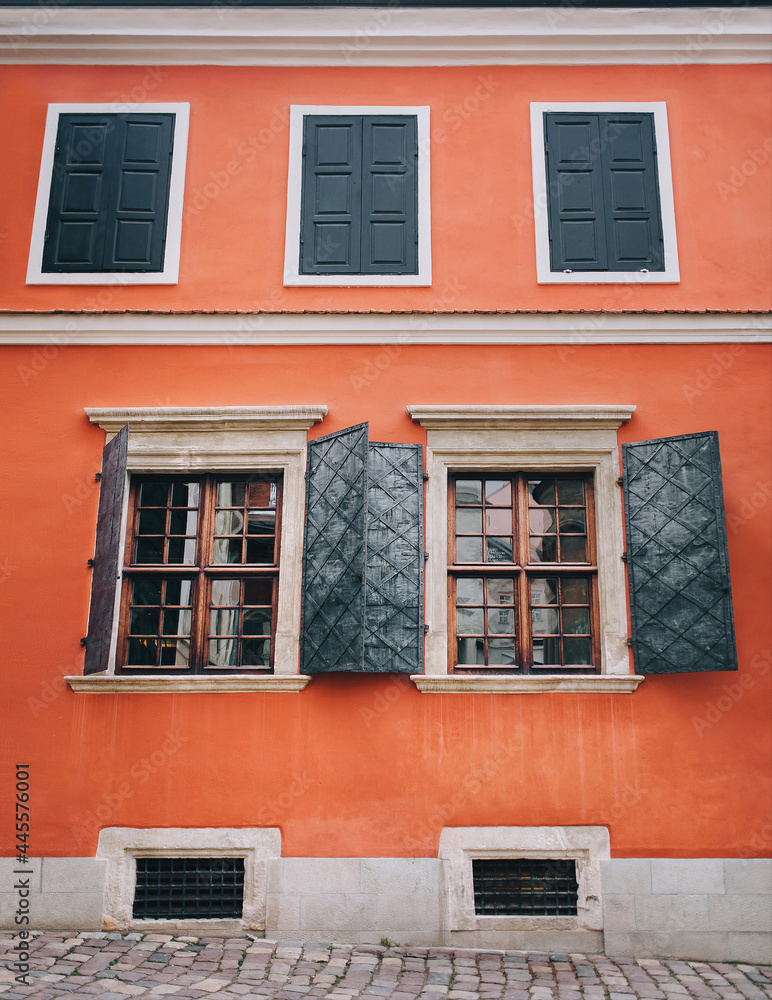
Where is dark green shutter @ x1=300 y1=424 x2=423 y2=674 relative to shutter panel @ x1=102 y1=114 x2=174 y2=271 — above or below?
below

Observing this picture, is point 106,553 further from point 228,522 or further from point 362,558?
point 362,558

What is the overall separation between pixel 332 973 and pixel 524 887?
159cm

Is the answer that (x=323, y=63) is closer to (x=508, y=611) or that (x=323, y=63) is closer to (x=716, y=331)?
(x=716, y=331)

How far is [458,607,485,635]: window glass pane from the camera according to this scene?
22.2 feet

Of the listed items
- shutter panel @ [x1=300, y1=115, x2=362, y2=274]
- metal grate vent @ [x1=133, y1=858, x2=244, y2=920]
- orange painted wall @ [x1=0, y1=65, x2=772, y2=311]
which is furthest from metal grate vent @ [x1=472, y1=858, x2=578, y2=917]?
shutter panel @ [x1=300, y1=115, x2=362, y2=274]

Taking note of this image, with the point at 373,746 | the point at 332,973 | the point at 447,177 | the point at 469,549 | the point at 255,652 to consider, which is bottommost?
the point at 332,973

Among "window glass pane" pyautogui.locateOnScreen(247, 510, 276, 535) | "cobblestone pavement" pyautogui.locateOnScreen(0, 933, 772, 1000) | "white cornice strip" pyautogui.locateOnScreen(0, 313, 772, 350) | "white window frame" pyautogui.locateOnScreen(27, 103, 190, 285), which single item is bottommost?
"cobblestone pavement" pyautogui.locateOnScreen(0, 933, 772, 1000)

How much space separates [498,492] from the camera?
7.02 m

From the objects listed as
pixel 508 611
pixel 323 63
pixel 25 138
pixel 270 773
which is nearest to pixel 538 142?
pixel 323 63

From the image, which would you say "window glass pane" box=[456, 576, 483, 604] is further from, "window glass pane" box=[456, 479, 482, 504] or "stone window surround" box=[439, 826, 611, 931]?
"stone window surround" box=[439, 826, 611, 931]

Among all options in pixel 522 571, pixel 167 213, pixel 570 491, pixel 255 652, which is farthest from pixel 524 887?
pixel 167 213

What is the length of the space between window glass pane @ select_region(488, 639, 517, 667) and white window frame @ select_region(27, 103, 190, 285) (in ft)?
13.9

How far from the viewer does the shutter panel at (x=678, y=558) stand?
6309 mm

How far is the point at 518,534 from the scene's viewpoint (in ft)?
22.6
